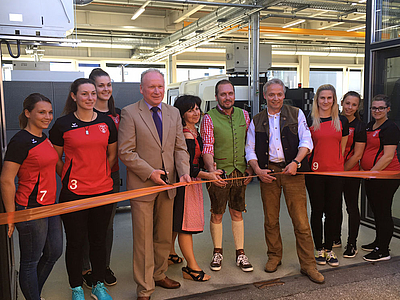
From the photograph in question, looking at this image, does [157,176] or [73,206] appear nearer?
[73,206]

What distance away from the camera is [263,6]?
7184mm

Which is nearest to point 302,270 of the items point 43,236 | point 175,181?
point 175,181

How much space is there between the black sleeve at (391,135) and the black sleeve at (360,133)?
0.17 meters

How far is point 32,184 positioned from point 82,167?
1.14 ft

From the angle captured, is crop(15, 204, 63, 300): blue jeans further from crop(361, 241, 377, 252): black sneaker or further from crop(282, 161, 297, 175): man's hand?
crop(361, 241, 377, 252): black sneaker

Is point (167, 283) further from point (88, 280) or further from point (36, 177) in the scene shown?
point (36, 177)

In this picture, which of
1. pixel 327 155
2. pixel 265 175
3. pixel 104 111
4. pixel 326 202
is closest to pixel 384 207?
pixel 326 202

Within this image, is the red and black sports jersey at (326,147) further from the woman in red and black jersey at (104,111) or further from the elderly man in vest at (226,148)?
the woman in red and black jersey at (104,111)

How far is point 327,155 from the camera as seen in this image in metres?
3.38

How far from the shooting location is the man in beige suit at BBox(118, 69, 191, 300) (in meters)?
2.79

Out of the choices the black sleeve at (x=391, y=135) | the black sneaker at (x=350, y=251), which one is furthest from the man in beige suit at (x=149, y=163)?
the black sleeve at (x=391, y=135)

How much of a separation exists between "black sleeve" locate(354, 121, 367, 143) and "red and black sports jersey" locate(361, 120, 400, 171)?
10cm

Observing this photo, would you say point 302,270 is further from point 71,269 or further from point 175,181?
point 71,269

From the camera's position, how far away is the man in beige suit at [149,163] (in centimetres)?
279
